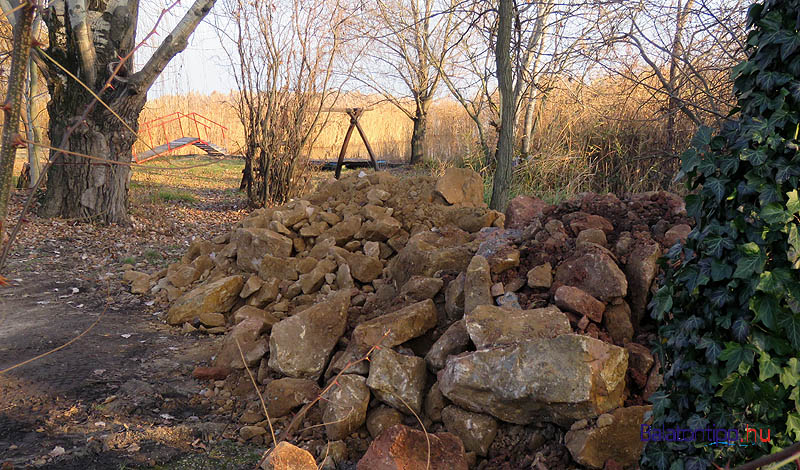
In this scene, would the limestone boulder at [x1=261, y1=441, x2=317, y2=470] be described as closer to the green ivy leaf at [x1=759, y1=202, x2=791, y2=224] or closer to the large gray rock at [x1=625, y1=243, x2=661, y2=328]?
the large gray rock at [x1=625, y1=243, x2=661, y2=328]

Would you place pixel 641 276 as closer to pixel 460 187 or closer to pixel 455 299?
pixel 455 299

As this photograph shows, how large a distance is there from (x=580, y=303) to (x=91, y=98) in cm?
649

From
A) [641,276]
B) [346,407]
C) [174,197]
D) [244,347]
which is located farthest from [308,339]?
[174,197]

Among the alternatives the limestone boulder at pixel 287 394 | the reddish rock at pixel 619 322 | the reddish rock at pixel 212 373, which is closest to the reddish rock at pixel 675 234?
the reddish rock at pixel 619 322

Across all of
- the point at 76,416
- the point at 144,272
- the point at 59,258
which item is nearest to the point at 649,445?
the point at 76,416

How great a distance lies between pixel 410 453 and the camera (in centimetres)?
234

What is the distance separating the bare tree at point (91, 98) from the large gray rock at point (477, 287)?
5.15 meters

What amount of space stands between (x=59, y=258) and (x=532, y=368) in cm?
554

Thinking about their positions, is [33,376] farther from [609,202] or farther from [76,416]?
[609,202]

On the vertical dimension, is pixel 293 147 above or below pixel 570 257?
above

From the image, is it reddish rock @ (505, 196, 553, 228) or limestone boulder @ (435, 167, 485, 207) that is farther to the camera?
limestone boulder @ (435, 167, 485, 207)

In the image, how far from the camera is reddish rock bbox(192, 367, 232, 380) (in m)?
3.51

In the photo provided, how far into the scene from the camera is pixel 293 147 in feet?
26.6

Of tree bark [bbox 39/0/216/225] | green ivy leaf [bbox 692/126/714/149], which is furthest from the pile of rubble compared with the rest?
tree bark [bbox 39/0/216/225]
